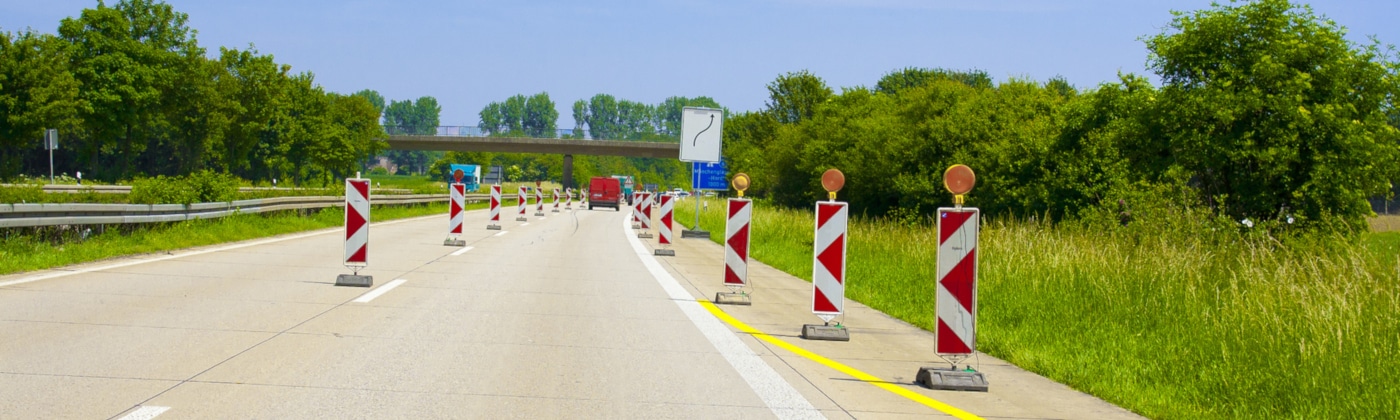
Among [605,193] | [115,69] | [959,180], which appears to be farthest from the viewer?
[605,193]

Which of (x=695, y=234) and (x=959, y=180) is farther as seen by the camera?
(x=695, y=234)

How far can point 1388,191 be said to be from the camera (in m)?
17.4

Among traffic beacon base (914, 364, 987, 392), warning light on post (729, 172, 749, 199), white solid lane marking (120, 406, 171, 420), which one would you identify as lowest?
traffic beacon base (914, 364, 987, 392)

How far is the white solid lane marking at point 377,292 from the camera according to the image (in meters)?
10.9

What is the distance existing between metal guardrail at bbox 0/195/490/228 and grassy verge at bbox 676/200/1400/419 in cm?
1080

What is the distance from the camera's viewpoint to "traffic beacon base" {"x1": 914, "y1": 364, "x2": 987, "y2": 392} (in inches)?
275

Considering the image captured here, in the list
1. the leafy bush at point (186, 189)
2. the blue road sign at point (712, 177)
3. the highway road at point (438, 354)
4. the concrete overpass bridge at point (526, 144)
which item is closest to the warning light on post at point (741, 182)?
the highway road at point (438, 354)

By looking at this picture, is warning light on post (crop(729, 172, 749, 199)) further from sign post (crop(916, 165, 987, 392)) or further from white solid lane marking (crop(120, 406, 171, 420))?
white solid lane marking (crop(120, 406, 171, 420))

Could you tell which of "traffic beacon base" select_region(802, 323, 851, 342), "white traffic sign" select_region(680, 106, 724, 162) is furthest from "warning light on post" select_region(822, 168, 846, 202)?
"white traffic sign" select_region(680, 106, 724, 162)

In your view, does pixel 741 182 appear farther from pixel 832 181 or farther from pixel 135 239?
pixel 135 239

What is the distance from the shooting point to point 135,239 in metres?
16.7

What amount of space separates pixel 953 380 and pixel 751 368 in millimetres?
1413

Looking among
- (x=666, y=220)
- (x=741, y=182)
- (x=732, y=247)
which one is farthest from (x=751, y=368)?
(x=666, y=220)

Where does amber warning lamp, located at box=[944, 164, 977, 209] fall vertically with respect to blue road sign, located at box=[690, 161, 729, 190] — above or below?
above
